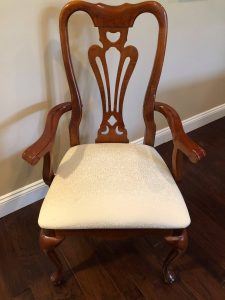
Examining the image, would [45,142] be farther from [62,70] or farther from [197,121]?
[197,121]

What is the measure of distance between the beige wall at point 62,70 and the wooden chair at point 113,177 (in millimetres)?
184

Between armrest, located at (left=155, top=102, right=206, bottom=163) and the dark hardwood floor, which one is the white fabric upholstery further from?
the dark hardwood floor

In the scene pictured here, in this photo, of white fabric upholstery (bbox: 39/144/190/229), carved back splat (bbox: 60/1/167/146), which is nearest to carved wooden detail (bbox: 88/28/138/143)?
carved back splat (bbox: 60/1/167/146)

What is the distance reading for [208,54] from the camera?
6.68 feet

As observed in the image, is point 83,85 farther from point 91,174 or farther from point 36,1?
point 91,174

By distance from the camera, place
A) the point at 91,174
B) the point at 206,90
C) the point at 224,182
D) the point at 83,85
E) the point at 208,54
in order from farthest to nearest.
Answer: the point at 206,90 < the point at 208,54 < the point at 224,182 < the point at 83,85 < the point at 91,174

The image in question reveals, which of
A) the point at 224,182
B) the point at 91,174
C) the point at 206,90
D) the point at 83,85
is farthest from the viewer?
the point at 206,90

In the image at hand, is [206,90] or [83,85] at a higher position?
[83,85]

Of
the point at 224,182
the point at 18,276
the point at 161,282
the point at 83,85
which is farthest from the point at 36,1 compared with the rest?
the point at 224,182

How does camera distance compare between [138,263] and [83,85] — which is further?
[83,85]

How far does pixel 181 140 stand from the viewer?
1123 millimetres

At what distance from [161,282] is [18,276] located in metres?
0.65

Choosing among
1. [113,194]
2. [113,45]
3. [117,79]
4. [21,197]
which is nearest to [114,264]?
[113,194]

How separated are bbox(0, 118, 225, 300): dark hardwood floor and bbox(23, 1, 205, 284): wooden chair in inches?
3.0
